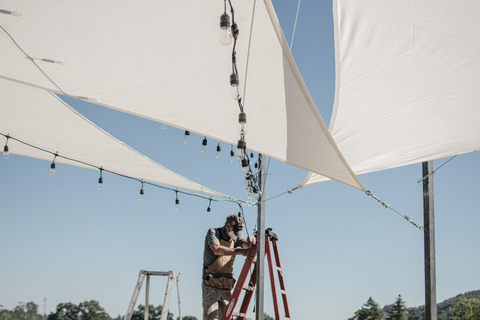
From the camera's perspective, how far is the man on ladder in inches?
151

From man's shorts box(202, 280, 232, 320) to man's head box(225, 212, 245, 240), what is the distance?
0.58 metres

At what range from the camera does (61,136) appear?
4.43 metres

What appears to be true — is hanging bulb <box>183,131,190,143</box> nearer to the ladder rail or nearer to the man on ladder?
the man on ladder

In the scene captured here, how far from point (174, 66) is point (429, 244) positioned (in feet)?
10.5

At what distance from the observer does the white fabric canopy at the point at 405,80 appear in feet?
8.89

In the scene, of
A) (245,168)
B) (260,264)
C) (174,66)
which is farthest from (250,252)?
(174,66)

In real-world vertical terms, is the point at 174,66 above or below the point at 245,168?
above

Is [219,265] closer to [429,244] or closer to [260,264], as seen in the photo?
[260,264]

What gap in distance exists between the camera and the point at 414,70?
10.1 ft

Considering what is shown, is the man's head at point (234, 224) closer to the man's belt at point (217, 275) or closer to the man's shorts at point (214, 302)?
the man's belt at point (217, 275)

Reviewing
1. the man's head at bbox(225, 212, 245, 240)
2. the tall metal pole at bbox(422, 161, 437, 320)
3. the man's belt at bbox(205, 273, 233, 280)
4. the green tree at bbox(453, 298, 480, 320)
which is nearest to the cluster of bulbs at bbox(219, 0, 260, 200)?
the man's head at bbox(225, 212, 245, 240)

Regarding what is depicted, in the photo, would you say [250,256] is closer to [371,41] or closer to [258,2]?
[371,41]

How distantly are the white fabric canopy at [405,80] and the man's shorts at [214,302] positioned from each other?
1.97 meters

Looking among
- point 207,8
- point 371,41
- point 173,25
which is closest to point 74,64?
point 173,25
